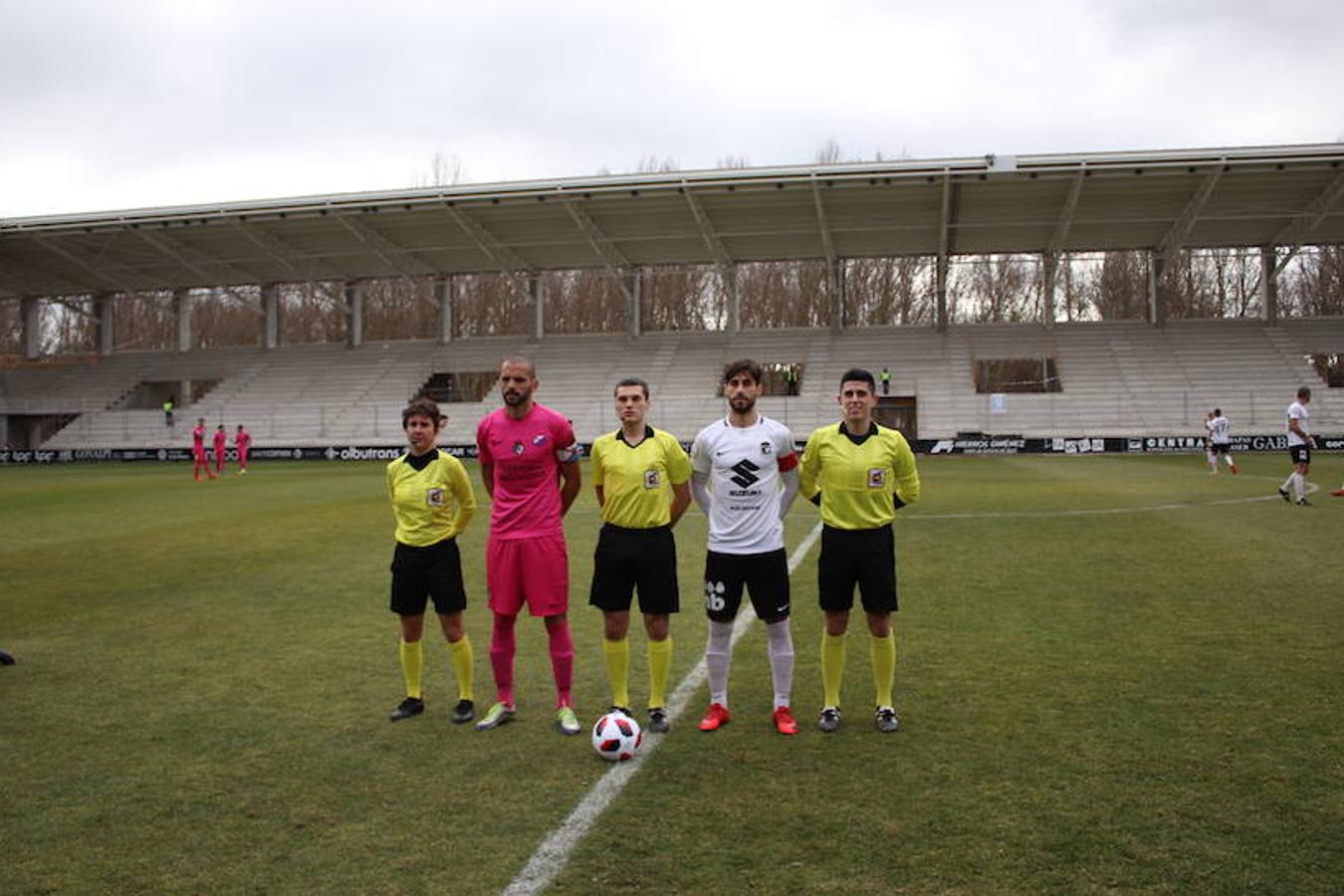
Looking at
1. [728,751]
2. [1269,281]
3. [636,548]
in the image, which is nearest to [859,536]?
[636,548]

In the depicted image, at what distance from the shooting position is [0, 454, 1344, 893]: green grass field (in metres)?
3.57

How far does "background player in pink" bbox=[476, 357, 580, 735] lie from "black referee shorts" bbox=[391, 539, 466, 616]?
0.94 ft

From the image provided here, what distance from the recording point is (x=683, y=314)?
52781 millimetres

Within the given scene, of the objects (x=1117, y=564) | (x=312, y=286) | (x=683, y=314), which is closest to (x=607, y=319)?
(x=683, y=314)

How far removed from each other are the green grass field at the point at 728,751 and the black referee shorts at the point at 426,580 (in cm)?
65

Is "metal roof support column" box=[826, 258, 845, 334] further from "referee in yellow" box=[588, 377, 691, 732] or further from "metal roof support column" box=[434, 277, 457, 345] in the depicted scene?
"referee in yellow" box=[588, 377, 691, 732]

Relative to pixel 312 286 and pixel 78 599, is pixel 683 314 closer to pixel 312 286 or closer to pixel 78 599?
pixel 312 286

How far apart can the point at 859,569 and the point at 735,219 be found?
32.2 metres

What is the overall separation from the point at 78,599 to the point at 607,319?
4579 cm

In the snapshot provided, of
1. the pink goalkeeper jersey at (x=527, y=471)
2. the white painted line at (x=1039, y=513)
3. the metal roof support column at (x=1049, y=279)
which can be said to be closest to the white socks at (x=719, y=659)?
the pink goalkeeper jersey at (x=527, y=471)

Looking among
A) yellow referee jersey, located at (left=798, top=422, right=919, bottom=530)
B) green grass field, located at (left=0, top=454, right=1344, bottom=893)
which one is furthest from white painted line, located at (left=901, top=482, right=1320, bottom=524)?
yellow referee jersey, located at (left=798, top=422, right=919, bottom=530)

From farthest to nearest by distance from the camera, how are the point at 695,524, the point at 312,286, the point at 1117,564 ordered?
the point at 312,286, the point at 695,524, the point at 1117,564

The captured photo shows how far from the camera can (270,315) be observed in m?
46.3

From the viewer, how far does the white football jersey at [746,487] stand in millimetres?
5215
